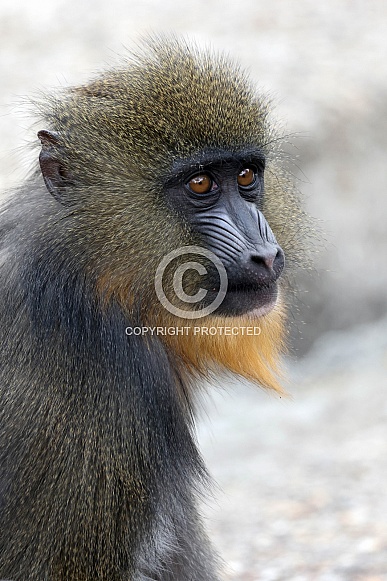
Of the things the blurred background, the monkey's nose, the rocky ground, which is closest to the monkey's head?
Result: the monkey's nose

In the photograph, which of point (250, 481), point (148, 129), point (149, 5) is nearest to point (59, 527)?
point (148, 129)

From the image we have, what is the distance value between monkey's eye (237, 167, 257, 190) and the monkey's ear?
65 cm

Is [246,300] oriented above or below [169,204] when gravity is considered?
below

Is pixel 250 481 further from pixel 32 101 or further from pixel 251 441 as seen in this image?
pixel 32 101

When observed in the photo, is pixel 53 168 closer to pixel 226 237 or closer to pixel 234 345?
pixel 226 237

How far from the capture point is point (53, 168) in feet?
11.0

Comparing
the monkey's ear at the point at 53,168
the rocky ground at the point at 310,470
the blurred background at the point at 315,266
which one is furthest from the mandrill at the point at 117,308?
the rocky ground at the point at 310,470

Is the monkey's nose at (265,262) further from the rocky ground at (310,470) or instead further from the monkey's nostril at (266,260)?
the rocky ground at (310,470)

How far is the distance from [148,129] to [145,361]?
2.74 feet

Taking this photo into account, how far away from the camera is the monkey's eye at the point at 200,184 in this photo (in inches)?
135

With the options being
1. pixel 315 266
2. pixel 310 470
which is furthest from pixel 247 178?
pixel 310 470

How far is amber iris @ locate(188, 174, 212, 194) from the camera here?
3428mm

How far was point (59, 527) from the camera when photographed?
3246 mm

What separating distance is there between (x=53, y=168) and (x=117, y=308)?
54 cm
